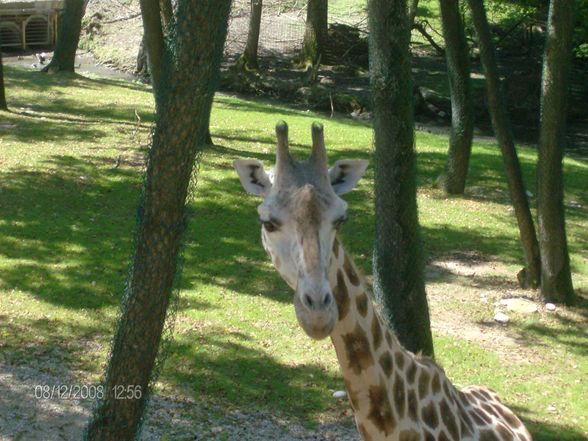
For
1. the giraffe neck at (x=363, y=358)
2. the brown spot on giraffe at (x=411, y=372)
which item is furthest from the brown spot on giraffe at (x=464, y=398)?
the giraffe neck at (x=363, y=358)

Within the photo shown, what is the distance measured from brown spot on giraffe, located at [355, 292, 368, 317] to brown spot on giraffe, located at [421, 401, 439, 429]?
77cm

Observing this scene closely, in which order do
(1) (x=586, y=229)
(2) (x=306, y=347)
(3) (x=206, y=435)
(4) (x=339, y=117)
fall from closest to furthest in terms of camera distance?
1. (3) (x=206, y=435)
2. (2) (x=306, y=347)
3. (1) (x=586, y=229)
4. (4) (x=339, y=117)

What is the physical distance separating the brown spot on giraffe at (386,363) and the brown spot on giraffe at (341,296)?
0.38m

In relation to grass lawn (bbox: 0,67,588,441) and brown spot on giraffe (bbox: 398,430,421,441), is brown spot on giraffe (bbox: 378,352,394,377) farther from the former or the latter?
grass lawn (bbox: 0,67,588,441)

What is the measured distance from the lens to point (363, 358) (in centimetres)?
520

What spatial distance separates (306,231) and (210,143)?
42.5 feet

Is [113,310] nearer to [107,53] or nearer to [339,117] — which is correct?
[339,117]

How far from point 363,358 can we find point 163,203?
1392 millimetres

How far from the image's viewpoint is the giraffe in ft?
14.8

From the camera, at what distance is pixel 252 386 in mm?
8625

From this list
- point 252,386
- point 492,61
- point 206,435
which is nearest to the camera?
point 206,435

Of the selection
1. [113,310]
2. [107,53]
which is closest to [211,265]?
[113,310]

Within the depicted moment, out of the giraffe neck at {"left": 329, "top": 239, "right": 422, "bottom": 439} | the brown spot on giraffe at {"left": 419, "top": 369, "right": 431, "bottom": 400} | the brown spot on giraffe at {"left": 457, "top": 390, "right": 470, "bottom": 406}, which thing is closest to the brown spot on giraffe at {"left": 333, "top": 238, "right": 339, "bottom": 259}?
the giraffe neck at {"left": 329, "top": 239, "right": 422, "bottom": 439}

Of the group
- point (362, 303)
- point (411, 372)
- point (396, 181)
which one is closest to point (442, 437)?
point (411, 372)
